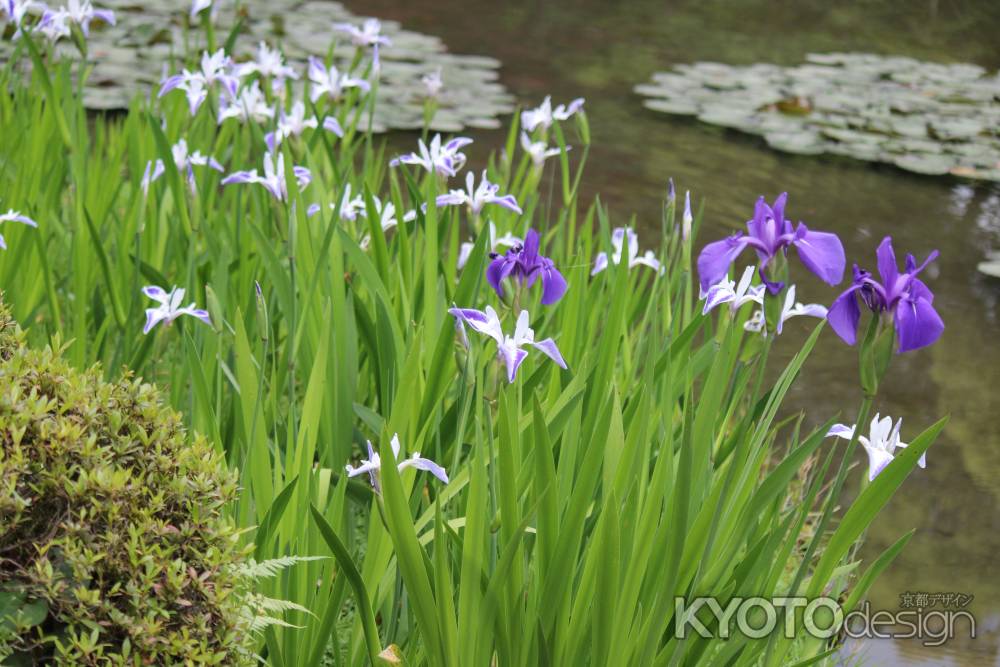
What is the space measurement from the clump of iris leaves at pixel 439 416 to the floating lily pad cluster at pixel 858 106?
10.2ft

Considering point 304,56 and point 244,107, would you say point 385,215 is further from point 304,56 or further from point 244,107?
point 304,56

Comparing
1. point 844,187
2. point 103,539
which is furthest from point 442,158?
point 844,187

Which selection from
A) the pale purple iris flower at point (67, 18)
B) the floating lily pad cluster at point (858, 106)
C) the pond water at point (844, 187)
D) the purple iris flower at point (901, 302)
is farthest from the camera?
the floating lily pad cluster at point (858, 106)

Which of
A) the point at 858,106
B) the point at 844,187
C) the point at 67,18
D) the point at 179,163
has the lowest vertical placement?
the point at 844,187

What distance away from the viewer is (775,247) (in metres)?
1.06

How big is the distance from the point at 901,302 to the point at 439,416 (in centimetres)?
81

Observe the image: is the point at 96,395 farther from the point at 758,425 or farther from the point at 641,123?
the point at 641,123

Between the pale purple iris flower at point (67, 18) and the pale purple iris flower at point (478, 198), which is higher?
the pale purple iris flower at point (67, 18)

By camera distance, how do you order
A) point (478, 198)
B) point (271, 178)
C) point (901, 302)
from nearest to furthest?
point (901, 302), point (271, 178), point (478, 198)

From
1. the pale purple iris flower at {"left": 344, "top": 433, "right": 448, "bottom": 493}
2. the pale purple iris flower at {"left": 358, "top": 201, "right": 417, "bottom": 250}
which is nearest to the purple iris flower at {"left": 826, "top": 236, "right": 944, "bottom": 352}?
the pale purple iris flower at {"left": 344, "top": 433, "right": 448, "bottom": 493}

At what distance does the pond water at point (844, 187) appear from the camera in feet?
8.45

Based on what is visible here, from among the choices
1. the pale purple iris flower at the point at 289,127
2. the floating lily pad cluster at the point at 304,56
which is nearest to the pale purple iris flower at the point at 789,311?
the pale purple iris flower at the point at 289,127

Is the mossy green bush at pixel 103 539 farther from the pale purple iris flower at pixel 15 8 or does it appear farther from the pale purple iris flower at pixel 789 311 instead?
the pale purple iris flower at pixel 15 8

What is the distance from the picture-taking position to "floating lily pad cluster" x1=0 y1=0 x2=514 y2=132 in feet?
15.0
